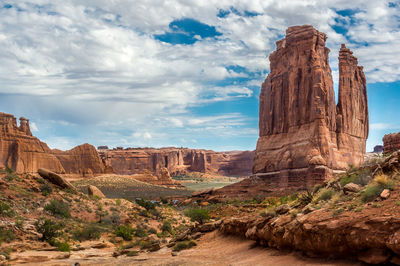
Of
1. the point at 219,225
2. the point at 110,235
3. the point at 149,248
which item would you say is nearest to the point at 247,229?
the point at 219,225

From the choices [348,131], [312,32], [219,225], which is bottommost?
[219,225]

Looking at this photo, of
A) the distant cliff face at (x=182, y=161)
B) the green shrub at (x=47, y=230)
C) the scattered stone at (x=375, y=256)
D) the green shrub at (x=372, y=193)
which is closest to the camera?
the scattered stone at (x=375, y=256)

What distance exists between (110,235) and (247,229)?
12.3m

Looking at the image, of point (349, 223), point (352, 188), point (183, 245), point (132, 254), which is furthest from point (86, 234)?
point (349, 223)

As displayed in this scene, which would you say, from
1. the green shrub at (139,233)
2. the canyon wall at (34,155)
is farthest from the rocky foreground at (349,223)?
the canyon wall at (34,155)

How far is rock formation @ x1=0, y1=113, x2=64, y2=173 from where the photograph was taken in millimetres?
73250

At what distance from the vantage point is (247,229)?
12.6 m

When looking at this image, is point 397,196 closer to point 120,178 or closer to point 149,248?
point 149,248

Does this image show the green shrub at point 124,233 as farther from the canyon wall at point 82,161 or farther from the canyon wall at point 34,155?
the canyon wall at point 82,161

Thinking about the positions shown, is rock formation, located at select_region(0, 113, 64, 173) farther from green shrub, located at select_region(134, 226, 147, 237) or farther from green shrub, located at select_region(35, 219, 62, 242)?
green shrub, located at select_region(35, 219, 62, 242)

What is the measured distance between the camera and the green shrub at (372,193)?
846cm

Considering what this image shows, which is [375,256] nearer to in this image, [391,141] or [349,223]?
[349,223]

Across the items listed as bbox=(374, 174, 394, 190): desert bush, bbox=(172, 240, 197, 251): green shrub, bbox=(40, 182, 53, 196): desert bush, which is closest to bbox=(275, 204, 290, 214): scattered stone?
bbox=(374, 174, 394, 190): desert bush

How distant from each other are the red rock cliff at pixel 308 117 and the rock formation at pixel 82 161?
50675mm
